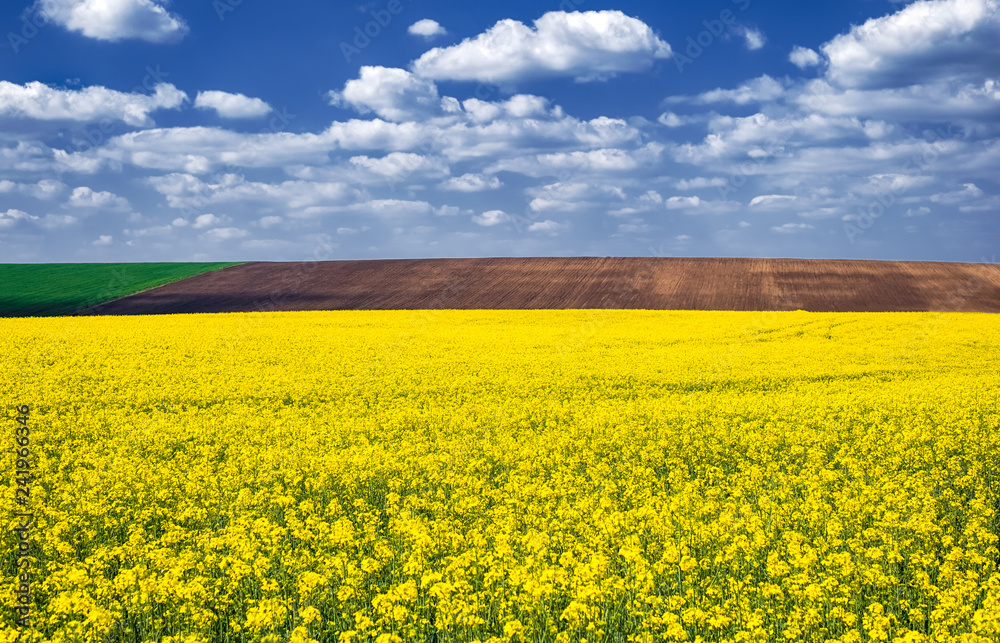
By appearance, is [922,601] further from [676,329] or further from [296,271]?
[296,271]

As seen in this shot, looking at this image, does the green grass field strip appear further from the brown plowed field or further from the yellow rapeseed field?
the yellow rapeseed field

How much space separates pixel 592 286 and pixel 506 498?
156 feet

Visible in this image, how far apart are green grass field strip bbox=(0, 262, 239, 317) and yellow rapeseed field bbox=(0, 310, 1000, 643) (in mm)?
35854

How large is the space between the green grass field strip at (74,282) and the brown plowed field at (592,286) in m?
3.34

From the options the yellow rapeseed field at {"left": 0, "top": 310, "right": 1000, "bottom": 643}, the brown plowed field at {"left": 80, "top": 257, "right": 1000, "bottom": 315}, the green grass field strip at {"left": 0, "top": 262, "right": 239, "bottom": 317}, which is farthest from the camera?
the green grass field strip at {"left": 0, "top": 262, "right": 239, "bottom": 317}

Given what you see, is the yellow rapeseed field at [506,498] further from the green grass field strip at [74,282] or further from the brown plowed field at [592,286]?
the green grass field strip at [74,282]

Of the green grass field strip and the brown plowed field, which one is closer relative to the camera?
the brown plowed field

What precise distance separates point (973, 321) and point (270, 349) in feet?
113

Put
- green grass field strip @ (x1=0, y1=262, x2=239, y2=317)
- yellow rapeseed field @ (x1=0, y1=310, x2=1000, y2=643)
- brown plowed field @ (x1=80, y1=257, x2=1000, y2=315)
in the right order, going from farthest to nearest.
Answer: green grass field strip @ (x1=0, y1=262, x2=239, y2=317), brown plowed field @ (x1=80, y1=257, x2=1000, y2=315), yellow rapeseed field @ (x1=0, y1=310, x2=1000, y2=643)

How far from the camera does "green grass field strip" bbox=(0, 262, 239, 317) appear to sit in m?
56.8

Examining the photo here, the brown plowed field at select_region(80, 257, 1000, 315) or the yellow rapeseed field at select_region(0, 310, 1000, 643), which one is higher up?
the brown plowed field at select_region(80, 257, 1000, 315)

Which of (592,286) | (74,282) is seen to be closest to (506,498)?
(592,286)

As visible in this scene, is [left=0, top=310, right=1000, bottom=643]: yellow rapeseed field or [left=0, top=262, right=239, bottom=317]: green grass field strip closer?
[left=0, top=310, right=1000, bottom=643]: yellow rapeseed field

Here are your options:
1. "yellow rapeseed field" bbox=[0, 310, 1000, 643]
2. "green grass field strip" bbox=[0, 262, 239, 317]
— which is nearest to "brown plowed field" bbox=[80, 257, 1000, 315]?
"green grass field strip" bbox=[0, 262, 239, 317]
